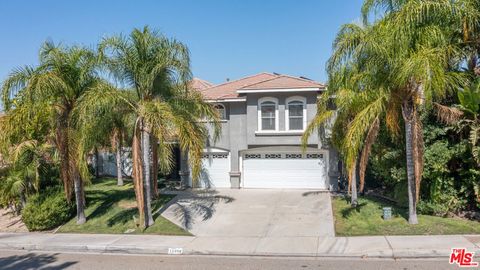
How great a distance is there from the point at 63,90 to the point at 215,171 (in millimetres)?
9302

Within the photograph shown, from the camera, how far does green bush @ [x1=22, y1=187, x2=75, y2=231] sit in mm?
14297

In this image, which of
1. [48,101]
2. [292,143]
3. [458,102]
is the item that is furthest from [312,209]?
[48,101]

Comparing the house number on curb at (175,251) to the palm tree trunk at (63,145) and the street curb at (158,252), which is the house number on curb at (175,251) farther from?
the palm tree trunk at (63,145)

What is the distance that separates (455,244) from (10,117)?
13963mm

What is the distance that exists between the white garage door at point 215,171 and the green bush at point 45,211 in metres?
7.28

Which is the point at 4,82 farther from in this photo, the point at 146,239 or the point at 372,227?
the point at 372,227

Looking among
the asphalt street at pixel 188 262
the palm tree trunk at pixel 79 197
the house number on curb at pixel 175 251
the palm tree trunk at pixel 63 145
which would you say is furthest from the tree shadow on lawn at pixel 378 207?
the palm tree trunk at pixel 63 145

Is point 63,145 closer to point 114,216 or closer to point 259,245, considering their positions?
point 114,216

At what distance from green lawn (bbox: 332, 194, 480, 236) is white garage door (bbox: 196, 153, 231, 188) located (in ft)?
24.0

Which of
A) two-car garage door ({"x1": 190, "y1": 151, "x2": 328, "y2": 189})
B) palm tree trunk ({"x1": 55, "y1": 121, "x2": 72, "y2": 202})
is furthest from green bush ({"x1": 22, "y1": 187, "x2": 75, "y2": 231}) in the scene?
Answer: two-car garage door ({"x1": 190, "y1": 151, "x2": 328, "y2": 189})

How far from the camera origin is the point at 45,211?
14.4 m

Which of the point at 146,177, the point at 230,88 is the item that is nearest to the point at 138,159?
Result: the point at 146,177

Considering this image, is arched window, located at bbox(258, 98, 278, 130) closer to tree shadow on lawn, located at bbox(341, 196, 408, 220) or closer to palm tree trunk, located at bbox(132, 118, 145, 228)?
tree shadow on lawn, located at bbox(341, 196, 408, 220)

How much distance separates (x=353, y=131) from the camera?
37.4ft
